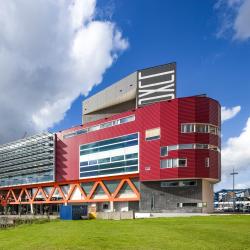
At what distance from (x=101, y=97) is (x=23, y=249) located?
259ft

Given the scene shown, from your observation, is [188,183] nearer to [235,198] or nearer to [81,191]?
[81,191]

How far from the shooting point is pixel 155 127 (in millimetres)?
72438

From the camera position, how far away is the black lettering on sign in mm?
81188

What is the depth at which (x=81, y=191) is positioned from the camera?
90875mm

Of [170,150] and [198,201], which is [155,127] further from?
[198,201]

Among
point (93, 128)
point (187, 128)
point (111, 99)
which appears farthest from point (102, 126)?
point (187, 128)

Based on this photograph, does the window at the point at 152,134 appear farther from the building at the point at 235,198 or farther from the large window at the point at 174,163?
the building at the point at 235,198

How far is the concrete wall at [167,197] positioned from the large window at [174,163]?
4280mm

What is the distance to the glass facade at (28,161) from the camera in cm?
10169

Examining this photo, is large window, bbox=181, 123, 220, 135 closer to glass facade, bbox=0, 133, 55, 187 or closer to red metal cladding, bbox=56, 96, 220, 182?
red metal cladding, bbox=56, 96, 220, 182

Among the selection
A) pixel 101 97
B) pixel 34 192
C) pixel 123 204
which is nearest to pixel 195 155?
pixel 123 204

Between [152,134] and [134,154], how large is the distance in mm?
6283

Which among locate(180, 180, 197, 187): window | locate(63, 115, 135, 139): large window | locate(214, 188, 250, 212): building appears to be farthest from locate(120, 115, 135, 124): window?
locate(214, 188, 250, 212): building

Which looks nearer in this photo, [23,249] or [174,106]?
[23,249]
